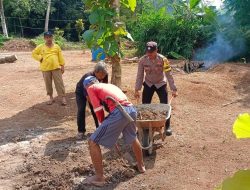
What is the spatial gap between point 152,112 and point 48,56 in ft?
9.93

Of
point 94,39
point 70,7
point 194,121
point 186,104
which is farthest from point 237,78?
point 70,7

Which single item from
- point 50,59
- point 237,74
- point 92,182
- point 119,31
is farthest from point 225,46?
point 92,182

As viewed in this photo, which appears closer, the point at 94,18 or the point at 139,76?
the point at 139,76

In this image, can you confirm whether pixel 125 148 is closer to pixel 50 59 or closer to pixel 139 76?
pixel 139 76

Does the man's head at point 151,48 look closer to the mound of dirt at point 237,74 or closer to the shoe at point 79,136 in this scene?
the shoe at point 79,136

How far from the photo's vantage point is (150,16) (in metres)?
17.7

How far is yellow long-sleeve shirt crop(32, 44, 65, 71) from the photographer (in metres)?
8.12

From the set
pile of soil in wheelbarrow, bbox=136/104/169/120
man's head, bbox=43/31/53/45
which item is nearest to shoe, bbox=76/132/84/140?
pile of soil in wheelbarrow, bbox=136/104/169/120

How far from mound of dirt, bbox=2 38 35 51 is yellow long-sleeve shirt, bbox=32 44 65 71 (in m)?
16.9

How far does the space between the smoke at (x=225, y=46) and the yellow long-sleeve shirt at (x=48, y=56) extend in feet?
26.4

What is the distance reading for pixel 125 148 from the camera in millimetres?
5996

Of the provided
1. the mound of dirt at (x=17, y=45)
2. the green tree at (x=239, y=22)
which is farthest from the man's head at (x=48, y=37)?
the mound of dirt at (x=17, y=45)

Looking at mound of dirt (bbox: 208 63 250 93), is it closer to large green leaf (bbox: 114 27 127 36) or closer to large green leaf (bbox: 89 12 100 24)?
large green leaf (bbox: 114 27 127 36)

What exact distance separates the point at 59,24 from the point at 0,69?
18.8 metres
